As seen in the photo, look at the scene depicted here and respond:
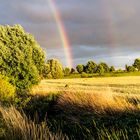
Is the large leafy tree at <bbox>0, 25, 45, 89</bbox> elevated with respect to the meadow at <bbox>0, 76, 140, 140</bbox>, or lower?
elevated

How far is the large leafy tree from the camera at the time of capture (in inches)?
1244

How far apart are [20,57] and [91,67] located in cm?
11063

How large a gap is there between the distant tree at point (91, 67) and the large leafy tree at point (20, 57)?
10426 cm

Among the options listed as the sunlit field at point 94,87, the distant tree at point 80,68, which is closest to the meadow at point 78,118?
the sunlit field at point 94,87

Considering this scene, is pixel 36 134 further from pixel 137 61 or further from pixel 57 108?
pixel 137 61

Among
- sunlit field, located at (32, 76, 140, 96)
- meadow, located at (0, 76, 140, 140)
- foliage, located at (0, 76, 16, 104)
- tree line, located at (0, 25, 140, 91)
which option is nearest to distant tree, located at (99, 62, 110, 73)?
sunlit field, located at (32, 76, 140, 96)

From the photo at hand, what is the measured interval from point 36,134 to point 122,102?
7.94 m

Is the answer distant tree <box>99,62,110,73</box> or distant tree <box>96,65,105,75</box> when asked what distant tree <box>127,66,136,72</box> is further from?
distant tree <box>99,62,110,73</box>

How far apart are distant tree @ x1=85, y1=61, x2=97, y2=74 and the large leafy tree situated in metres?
104

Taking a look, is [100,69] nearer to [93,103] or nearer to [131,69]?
[131,69]

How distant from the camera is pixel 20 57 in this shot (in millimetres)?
31469

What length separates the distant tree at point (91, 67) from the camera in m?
138

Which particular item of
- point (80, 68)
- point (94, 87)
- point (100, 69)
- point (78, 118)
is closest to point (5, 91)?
point (78, 118)

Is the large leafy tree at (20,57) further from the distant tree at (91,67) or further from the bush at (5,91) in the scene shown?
the distant tree at (91,67)
